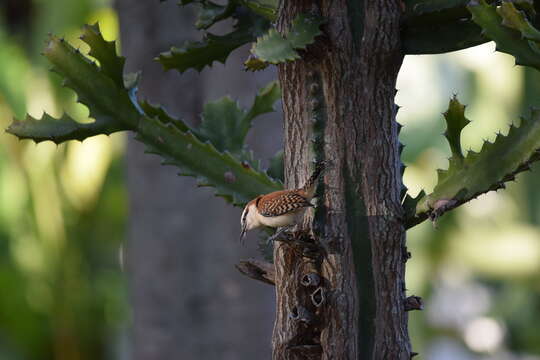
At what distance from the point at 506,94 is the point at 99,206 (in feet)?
14.0

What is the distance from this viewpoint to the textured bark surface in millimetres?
4160

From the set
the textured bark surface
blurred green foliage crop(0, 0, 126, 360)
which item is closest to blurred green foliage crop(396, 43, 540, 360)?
blurred green foliage crop(0, 0, 126, 360)

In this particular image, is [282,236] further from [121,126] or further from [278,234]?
[121,126]

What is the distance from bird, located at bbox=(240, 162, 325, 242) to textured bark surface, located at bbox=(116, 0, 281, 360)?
2265 mm

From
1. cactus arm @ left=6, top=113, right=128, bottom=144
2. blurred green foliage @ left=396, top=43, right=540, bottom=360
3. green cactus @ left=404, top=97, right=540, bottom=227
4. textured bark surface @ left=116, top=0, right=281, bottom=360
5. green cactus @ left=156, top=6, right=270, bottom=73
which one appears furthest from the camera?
blurred green foliage @ left=396, top=43, right=540, bottom=360

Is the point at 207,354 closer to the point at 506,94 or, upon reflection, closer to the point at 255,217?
the point at 255,217

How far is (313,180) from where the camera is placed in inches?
69.9

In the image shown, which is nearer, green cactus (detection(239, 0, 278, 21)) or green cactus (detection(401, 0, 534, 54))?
green cactus (detection(401, 0, 534, 54))

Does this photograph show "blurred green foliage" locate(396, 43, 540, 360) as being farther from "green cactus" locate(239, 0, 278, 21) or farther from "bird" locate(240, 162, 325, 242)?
"bird" locate(240, 162, 325, 242)

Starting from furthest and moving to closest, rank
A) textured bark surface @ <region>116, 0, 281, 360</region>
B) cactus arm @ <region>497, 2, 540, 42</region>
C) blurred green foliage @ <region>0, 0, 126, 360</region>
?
blurred green foliage @ <region>0, 0, 126, 360</region>, textured bark surface @ <region>116, 0, 281, 360</region>, cactus arm @ <region>497, 2, 540, 42</region>

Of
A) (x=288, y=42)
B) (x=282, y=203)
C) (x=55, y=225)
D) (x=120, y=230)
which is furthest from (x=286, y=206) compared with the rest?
(x=120, y=230)

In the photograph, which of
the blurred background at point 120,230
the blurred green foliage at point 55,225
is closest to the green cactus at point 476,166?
the blurred background at point 120,230

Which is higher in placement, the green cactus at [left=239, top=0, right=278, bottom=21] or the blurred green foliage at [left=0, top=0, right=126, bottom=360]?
the blurred green foliage at [left=0, top=0, right=126, bottom=360]

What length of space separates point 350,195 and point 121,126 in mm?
614
